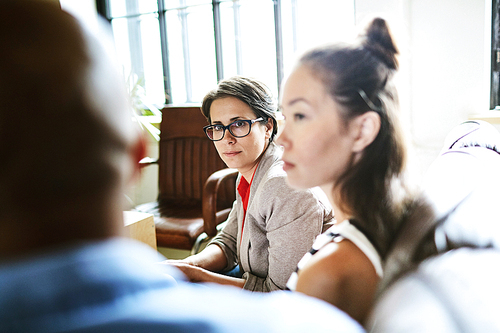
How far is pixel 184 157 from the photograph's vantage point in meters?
2.86

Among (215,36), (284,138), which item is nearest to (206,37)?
(215,36)

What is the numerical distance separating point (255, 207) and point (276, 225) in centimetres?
13

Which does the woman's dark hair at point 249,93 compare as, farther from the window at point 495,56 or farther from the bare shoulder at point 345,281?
the window at point 495,56

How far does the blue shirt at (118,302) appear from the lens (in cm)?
32

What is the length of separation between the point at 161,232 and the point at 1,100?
2.00m

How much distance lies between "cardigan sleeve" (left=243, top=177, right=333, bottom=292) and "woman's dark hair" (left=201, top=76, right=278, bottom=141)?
36 cm

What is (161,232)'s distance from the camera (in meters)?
2.27

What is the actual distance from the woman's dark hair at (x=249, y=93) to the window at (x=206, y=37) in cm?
175

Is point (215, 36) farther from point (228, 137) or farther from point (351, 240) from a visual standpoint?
A: point (351, 240)

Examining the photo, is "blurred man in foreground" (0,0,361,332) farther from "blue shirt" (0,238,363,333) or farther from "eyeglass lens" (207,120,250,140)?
"eyeglass lens" (207,120,250,140)

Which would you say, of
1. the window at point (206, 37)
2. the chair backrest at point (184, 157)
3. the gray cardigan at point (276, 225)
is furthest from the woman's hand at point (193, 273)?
the window at point (206, 37)

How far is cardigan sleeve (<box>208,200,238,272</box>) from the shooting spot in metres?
1.64

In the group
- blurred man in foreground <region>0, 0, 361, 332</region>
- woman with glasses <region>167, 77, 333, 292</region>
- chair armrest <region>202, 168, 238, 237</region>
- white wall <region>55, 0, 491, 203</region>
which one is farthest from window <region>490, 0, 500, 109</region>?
blurred man in foreground <region>0, 0, 361, 332</region>

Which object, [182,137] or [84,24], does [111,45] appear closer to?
[84,24]
